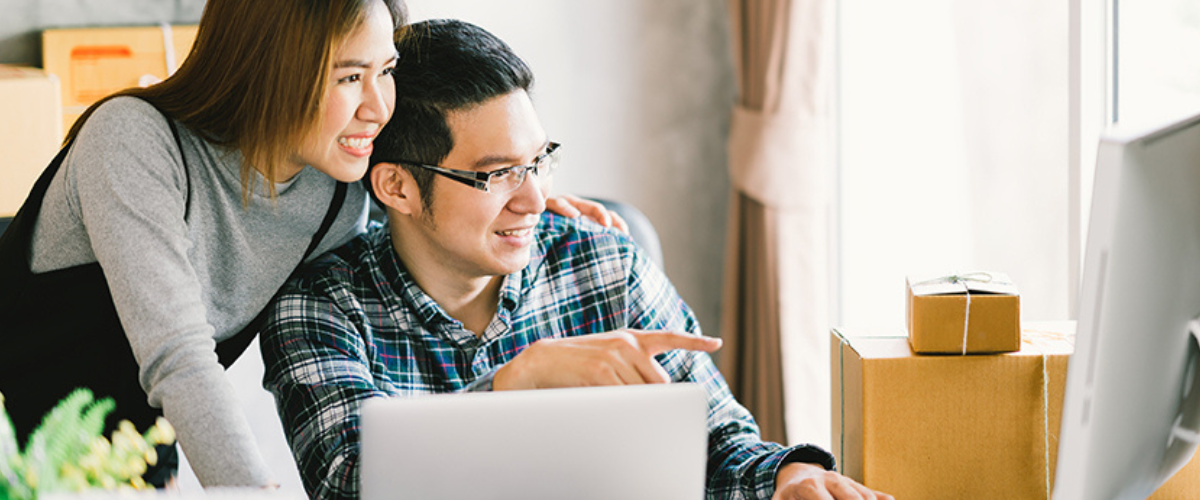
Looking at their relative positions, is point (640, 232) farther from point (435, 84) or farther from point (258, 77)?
point (258, 77)

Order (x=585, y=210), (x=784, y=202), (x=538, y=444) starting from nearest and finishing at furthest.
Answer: (x=538, y=444)
(x=585, y=210)
(x=784, y=202)

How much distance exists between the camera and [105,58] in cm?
259

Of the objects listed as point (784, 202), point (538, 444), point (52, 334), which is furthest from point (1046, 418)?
point (784, 202)

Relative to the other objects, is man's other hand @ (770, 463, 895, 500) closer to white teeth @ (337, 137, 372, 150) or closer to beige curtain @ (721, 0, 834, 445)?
white teeth @ (337, 137, 372, 150)

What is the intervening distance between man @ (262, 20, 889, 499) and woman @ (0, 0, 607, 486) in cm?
9

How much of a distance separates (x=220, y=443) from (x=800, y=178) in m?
1.90

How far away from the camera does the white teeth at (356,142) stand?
4.89ft

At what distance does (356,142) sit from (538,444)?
627mm

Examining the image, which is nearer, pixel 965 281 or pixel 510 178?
pixel 965 281

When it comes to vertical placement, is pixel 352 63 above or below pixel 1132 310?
above

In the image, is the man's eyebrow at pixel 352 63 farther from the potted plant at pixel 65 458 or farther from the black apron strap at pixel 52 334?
the potted plant at pixel 65 458

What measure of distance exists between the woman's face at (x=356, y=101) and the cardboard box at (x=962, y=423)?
685 millimetres

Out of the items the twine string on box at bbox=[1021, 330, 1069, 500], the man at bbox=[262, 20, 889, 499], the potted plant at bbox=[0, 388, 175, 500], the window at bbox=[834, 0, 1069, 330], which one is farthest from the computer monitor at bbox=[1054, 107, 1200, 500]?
the window at bbox=[834, 0, 1069, 330]

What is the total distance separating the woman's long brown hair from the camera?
1402 mm
